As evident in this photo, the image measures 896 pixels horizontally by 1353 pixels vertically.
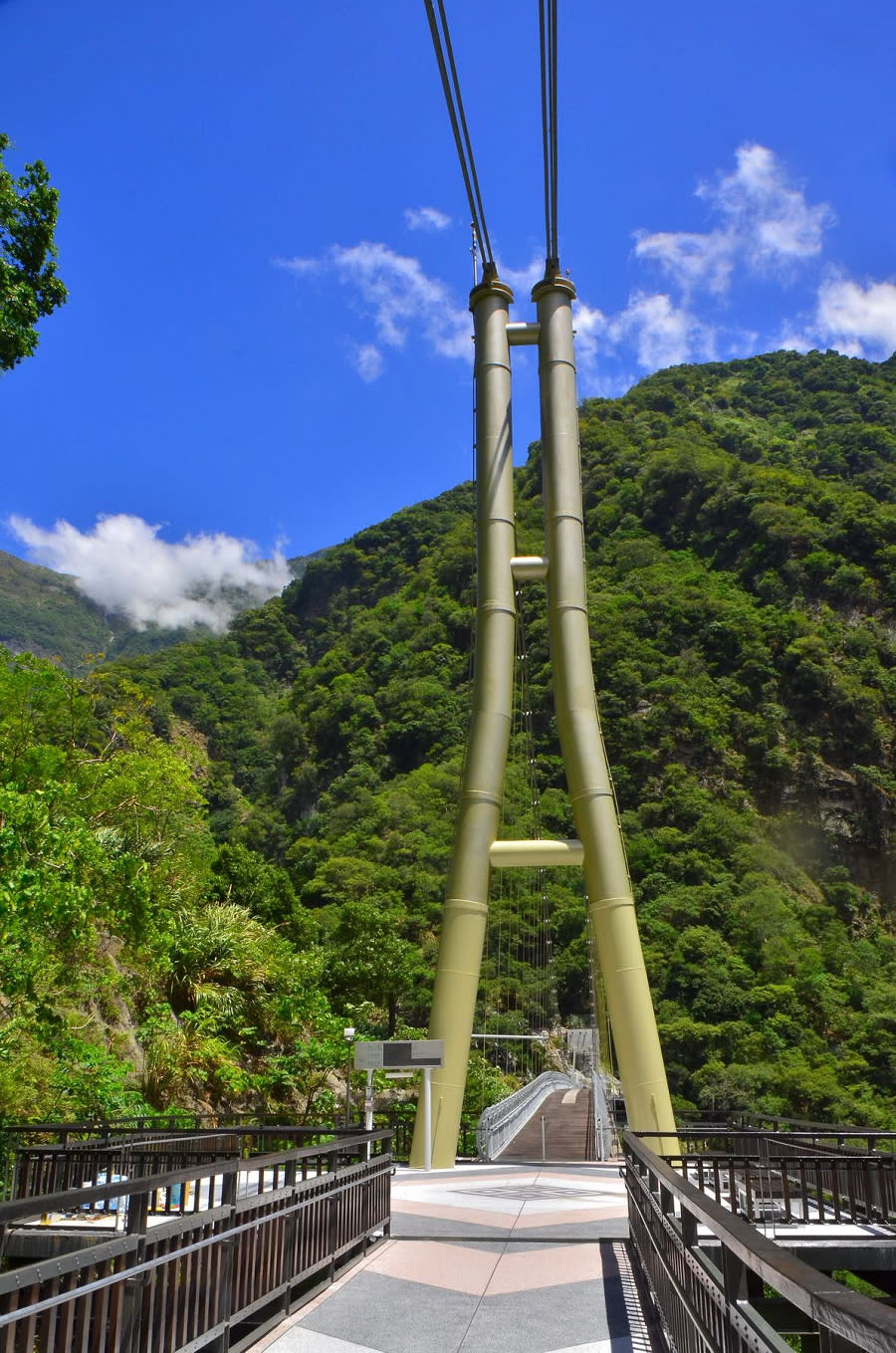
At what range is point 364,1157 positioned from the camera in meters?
7.35

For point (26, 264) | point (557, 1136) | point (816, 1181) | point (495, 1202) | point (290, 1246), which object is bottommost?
point (557, 1136)

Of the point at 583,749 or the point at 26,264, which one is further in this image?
the point at 583,749

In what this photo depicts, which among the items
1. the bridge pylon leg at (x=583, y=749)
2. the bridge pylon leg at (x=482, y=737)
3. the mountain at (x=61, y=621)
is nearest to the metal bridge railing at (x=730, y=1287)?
the bridge pylon leg at (x=583, y=749)

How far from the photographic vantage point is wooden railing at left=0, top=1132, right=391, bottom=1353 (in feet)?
9.68

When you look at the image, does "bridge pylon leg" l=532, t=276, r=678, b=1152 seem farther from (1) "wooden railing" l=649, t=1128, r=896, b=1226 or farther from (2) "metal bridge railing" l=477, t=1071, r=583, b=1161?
(1) "wooden railing" l=649, t=1128, r=896, b=1226

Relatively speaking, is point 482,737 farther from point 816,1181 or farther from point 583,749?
point 816,1181

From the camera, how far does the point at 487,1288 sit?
5887mm

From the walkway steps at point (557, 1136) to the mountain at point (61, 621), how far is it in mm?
122220

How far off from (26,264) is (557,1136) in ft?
57.7

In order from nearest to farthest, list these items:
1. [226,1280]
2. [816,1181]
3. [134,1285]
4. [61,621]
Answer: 1. [134,1285]
2. [226,1280]
3. [816,1181]
4. [61,621]

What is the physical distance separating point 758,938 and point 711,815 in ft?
35.1

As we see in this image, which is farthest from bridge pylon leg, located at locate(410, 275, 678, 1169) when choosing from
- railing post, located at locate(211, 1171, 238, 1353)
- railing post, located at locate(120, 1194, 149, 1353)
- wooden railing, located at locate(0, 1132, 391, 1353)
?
railing post, located at locate(120, 1194, 149, 1353)

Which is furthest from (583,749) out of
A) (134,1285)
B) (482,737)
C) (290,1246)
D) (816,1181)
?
(134,1285)

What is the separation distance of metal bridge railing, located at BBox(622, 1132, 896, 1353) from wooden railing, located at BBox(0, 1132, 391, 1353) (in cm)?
175
